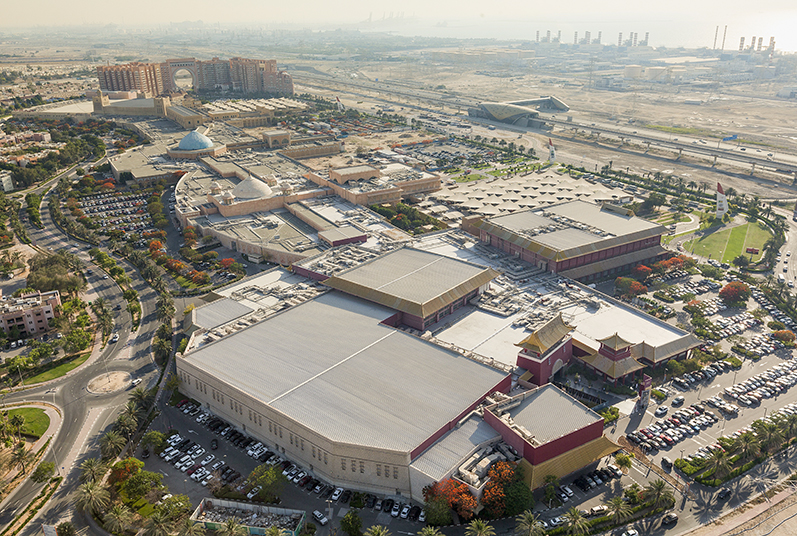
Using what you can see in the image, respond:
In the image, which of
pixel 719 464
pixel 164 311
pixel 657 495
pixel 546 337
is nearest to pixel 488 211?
pixel 546 337

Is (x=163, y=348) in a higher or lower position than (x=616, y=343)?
lower

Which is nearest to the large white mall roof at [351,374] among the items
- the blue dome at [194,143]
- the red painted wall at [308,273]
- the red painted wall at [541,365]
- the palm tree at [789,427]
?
the red painted wall at [541,365]

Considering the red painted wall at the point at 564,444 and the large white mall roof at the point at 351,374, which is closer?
the red painted wall at the point at 564,444

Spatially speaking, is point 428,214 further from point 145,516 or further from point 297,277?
point 145,516

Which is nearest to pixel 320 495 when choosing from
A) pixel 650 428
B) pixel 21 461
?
pixel 21 461

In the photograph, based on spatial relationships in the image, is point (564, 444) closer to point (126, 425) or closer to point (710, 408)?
point (710, 408)

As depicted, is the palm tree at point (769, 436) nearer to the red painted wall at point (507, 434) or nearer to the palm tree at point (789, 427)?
the palm tree at point (789, 427)

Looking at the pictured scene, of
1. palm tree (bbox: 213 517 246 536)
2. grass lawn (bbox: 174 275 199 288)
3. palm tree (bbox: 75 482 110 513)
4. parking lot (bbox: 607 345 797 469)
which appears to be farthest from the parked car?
grass lawn (bbox: 174 275 199 288)
